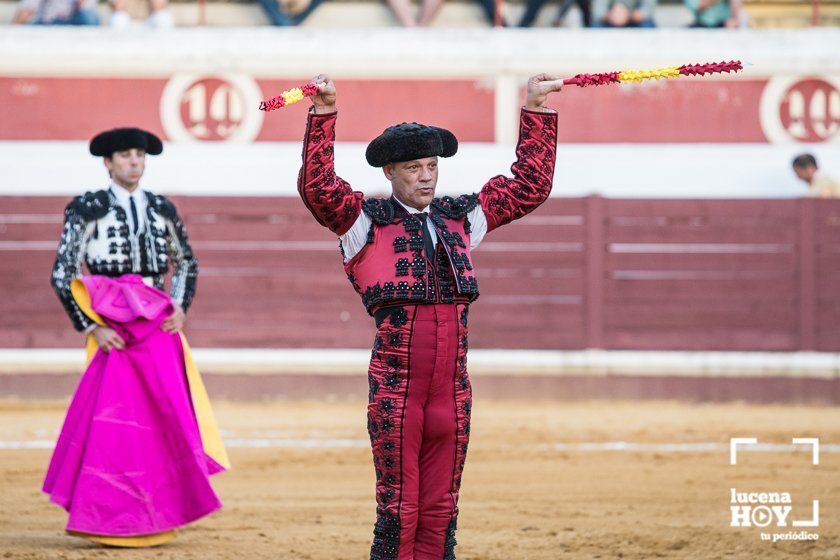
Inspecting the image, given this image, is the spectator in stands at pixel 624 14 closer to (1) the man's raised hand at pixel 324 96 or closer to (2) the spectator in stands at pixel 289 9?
(2) the spectator in stands at pixel 289 9

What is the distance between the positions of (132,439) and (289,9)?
20.8 ft

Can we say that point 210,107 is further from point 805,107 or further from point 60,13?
point 805,107

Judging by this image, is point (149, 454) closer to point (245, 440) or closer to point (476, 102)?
point (245, 440)

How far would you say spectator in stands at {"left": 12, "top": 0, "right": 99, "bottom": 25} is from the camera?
10.4 metres

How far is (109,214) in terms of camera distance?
4.89m

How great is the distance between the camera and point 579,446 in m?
7.28

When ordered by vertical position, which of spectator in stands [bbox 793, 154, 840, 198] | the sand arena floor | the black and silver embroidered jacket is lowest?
the sand arena floor

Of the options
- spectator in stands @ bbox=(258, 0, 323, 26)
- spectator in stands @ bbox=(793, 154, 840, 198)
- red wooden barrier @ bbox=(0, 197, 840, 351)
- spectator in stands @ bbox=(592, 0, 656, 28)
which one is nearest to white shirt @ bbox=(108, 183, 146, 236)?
red wooden barrier @ bbox=(0, 197, 840, 351)

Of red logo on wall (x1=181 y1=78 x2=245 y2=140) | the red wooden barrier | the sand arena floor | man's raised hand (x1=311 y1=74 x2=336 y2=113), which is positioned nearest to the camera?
man's raised hand (x1=311 y1=74 x2=336 y2=113)

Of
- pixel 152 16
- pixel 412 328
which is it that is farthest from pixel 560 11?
pixel 412 328

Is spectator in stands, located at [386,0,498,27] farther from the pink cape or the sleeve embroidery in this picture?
the sleeve embroidery

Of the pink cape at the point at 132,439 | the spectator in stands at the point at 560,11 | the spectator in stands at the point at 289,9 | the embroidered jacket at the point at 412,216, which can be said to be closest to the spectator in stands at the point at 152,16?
the spectator in stands at the point at 289,9

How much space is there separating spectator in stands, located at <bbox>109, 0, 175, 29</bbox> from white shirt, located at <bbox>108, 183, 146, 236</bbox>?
18.4ft

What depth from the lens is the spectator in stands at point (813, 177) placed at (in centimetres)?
1009
